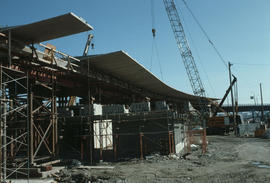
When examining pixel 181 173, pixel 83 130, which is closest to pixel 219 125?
pixel 83 130

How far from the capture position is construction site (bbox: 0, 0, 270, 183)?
1752cm

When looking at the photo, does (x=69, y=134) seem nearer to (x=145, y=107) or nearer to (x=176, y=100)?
(x=145, y=107)

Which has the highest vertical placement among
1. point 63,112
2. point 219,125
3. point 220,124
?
point 63,112

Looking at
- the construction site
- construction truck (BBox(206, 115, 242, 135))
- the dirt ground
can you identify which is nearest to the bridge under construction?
the construction site

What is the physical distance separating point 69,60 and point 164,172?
1345 centimetres

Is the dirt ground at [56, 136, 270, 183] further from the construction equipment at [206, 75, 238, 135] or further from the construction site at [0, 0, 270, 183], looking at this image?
the construction equipment at [206, 75, 238, 135]

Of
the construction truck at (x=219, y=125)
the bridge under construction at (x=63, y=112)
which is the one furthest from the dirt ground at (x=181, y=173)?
the construction truck at (x=219, y=125)

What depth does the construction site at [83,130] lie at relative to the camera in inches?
690

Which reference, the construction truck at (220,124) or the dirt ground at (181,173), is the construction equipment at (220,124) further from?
the dirt ground at (181,173)

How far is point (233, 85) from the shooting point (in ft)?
218

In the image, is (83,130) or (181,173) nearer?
(181,173)

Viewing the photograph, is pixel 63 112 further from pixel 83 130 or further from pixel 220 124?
pixel 220 124

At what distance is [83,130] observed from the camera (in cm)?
2988

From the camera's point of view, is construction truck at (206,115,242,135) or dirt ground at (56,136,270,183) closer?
dirt ground at (56,136,270,183)
